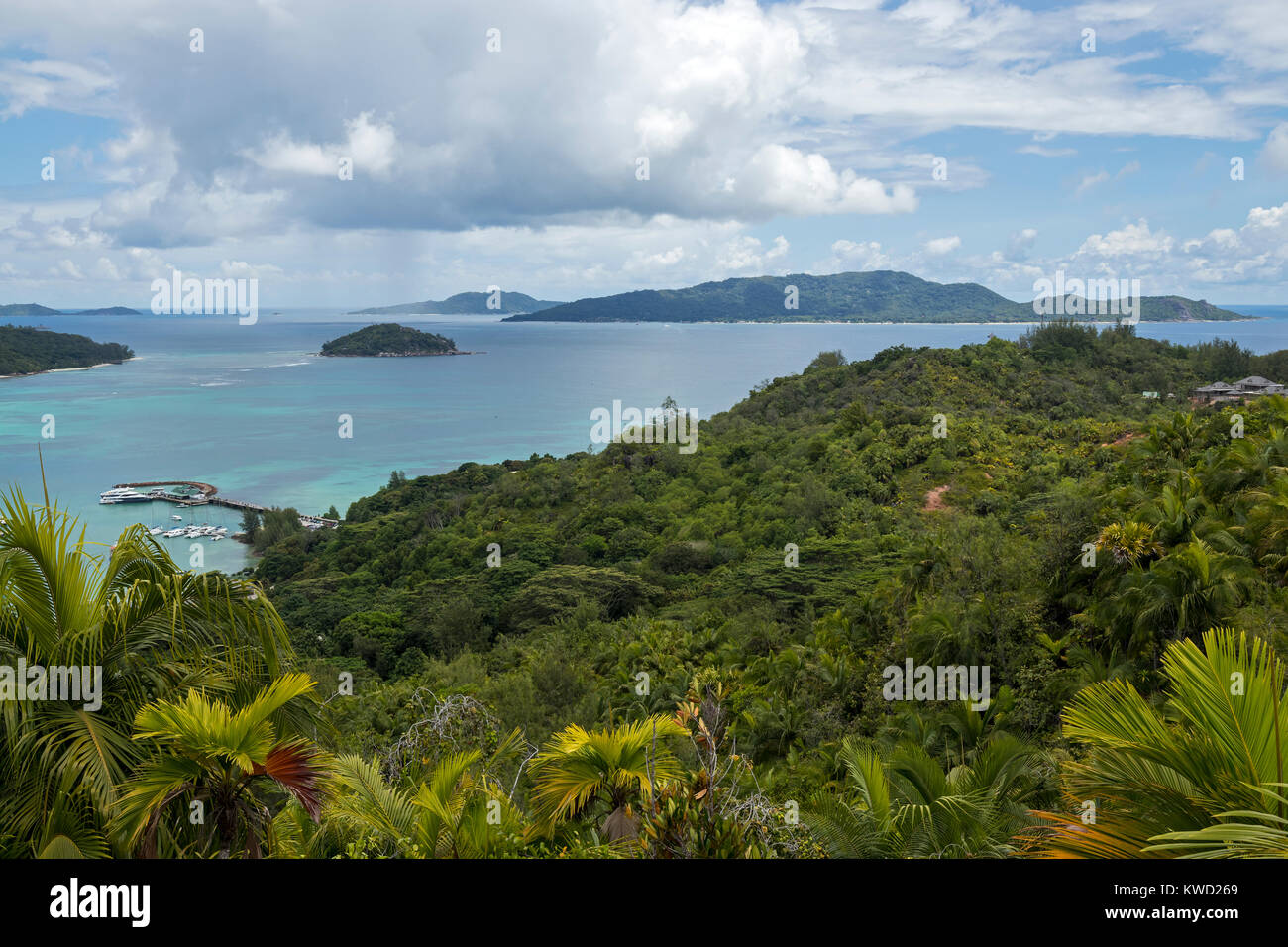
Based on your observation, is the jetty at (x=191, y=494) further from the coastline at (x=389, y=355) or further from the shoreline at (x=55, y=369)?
the coastline at (x=389, y=355)

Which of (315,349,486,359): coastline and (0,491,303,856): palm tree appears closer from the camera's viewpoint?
(0,491,303,856): palm tree

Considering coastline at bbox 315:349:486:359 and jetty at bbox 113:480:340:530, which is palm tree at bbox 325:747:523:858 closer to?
jetty at bbox 113:480:340:530

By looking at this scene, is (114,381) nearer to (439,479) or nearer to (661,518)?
(439,479)

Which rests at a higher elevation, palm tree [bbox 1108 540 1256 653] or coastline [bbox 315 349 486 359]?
coastline [bbox 315 349 486 359]

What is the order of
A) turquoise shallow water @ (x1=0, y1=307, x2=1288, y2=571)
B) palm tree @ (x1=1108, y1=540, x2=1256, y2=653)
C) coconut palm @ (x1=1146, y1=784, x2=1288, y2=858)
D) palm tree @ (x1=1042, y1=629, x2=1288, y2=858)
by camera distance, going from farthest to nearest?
1. turquoise shallow water @ (x1=0, y1=307, x2=1288, y2=571)
2. palm tree @ (x1=1108, y1=540, x2=1256, y2=653)
3. palm tree @ (x1=1042, y1=629, x2=1288, y2=858)
4. coconut palm @ (x1=1146, y1=784, x2=1288, y2=858)

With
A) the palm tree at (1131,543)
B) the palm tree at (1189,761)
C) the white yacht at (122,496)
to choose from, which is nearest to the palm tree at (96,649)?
the palm tree at (1189,761)

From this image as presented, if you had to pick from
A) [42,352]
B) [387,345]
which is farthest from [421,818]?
[387,345]

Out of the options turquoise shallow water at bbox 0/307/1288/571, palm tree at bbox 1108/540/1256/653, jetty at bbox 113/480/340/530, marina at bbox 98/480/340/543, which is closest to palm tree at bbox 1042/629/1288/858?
palm tree at bbox 1108/540/1256/653

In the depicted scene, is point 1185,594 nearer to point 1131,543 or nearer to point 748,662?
point 1131,543
